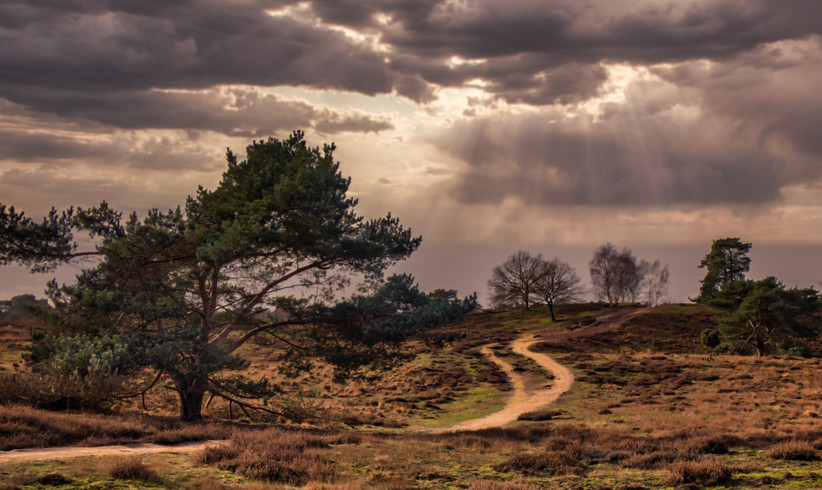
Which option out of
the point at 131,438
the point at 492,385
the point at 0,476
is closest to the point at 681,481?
the point at 0,476

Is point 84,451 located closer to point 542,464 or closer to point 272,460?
point 272,460

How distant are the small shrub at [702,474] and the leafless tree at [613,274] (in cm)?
10633

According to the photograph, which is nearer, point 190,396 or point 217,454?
point 217,454

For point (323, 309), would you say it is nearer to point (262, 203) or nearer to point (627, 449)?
point (262, 203)

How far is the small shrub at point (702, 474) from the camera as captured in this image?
10203 millimetres

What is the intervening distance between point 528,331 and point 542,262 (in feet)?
67.3

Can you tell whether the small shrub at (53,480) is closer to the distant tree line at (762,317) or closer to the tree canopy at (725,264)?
the distant tree line at (762,317)

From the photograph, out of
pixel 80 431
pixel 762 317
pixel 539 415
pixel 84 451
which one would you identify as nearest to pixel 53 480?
pixel 84 451

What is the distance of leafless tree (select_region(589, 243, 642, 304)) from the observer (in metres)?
112

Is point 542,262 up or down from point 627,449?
up

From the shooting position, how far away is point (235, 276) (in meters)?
21.8

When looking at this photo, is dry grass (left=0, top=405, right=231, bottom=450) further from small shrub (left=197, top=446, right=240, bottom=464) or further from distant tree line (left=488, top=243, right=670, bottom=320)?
distant tree line (left=488, top=243, right=670, bottom=320)

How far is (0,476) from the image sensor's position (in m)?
9.00

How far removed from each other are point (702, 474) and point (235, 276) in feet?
57.3
